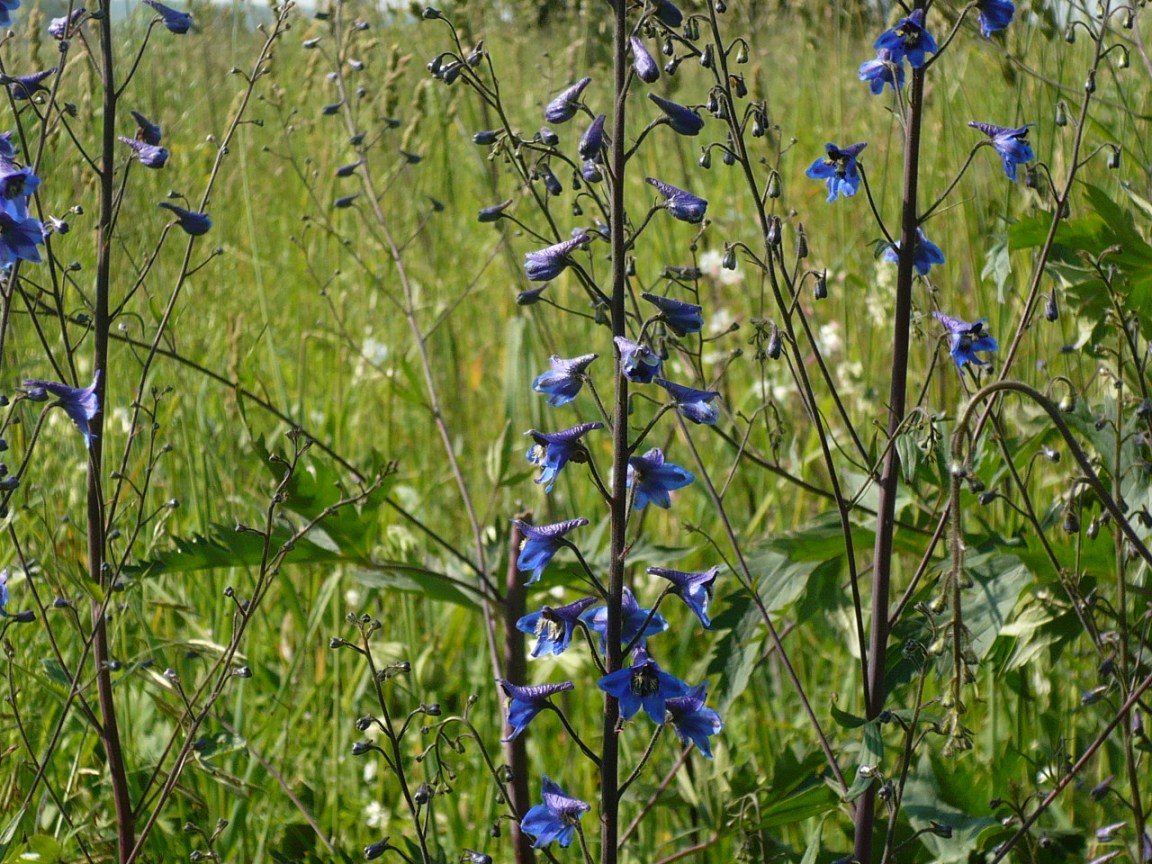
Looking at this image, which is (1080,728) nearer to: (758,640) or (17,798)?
(758,640)

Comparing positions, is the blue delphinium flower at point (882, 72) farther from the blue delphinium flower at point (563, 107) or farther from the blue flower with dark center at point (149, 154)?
the blue flower with dark center at point (149, 154)

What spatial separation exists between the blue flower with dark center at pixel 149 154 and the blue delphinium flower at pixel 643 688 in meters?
1.17

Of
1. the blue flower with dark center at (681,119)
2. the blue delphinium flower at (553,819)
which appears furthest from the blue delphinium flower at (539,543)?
the blue flower with dark center at (681,119)

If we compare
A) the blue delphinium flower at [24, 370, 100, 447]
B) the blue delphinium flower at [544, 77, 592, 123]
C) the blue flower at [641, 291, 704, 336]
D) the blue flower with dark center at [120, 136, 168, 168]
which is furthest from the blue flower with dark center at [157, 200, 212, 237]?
the blue flower at [641, 291, 704, 336]

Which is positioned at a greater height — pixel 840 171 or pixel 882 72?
pixel 882 72

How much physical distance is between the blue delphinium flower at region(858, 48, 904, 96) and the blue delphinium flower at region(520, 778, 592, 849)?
1.08m

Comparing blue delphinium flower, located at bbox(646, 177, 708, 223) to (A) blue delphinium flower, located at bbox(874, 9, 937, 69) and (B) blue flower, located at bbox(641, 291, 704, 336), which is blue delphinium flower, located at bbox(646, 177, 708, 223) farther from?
(A) blue delphinium flower, located at bbox(874, 9, 937, 69)

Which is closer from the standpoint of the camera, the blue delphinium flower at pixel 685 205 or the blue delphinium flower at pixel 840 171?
the blue delphinium flower at pixel 685 205

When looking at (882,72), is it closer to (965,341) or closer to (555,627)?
(965,341)

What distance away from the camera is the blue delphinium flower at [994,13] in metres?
1.62

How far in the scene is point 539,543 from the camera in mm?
1343

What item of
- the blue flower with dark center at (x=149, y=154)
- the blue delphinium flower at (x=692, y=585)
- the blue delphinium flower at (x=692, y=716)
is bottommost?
the blue delphinium flower at (x=692, y=716)

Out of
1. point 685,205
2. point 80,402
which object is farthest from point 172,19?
point 685,205

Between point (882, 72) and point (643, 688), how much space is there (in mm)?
1016
